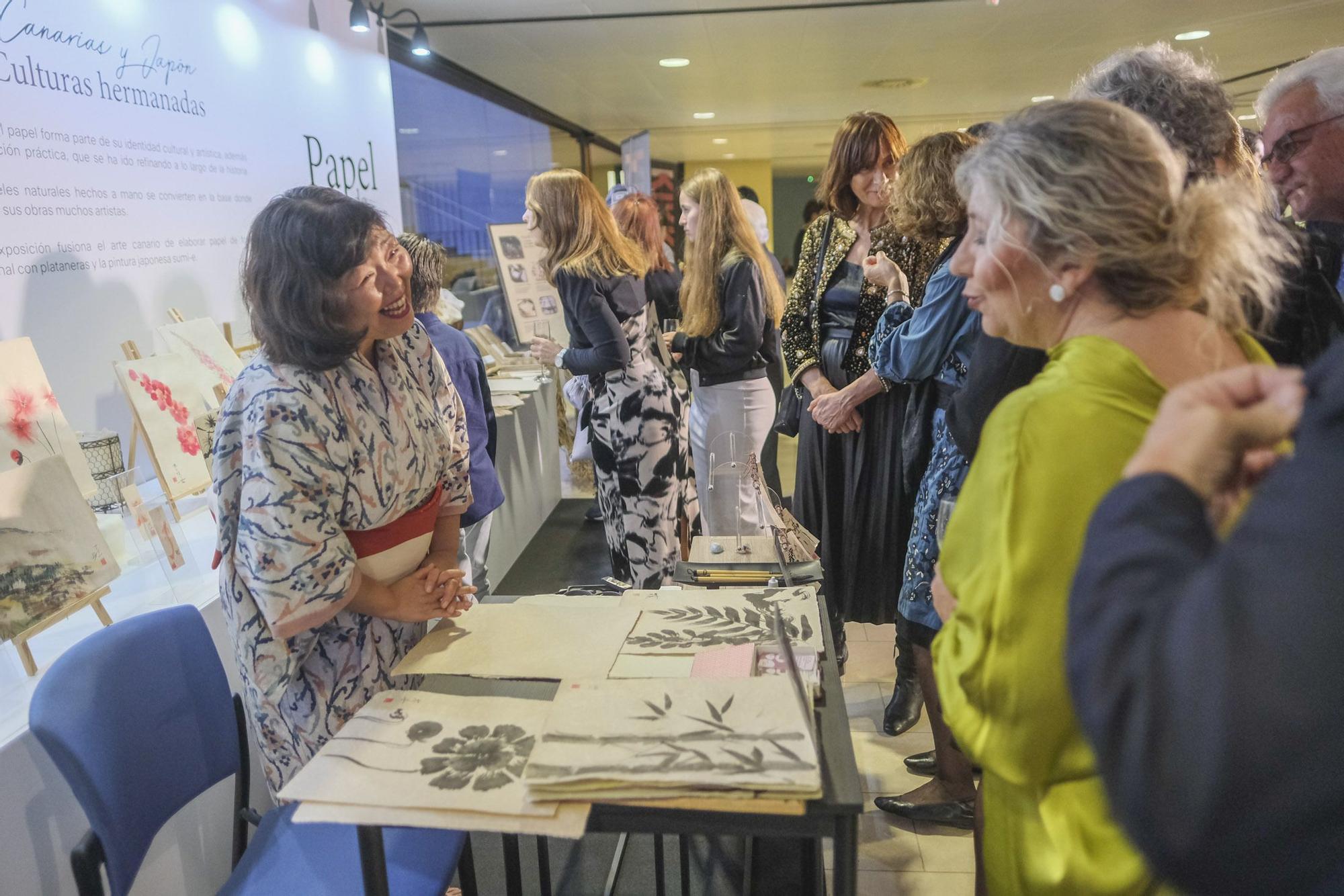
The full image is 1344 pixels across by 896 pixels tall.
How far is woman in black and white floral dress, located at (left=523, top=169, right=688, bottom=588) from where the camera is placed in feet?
9.65

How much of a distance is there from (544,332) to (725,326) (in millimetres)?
1674

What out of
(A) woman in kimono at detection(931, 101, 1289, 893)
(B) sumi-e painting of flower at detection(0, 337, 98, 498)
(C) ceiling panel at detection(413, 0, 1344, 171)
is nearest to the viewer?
(A) woman in kimono at detection(931, 101, 1289, 893)

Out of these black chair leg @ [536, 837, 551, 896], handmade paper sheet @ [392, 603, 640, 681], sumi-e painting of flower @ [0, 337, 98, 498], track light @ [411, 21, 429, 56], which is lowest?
black chair leg @ [536, 837, 551, 896]

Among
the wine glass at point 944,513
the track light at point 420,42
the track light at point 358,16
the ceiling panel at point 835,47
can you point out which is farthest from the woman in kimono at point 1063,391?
the track light at point 420,42

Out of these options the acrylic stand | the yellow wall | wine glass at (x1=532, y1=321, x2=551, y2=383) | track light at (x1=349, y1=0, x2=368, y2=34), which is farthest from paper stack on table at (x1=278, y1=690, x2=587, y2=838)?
the yellow wall

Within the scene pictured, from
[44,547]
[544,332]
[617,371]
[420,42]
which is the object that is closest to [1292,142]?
[617,371]

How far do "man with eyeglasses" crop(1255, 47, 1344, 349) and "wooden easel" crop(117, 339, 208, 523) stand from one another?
2.51 meters

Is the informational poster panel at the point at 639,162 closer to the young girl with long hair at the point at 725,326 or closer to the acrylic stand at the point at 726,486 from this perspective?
the young girl with long hair at the point at 725,326

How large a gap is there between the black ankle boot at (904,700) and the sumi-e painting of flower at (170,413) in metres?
2.04

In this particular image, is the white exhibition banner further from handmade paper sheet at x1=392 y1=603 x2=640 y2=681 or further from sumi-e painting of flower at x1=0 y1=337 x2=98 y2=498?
handmade paper sheet at x1=392 y1=603 x2=640 y2=681

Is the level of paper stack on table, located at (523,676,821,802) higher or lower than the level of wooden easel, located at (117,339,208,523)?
lower

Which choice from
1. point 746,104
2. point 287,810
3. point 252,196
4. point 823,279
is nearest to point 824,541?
point 823,279

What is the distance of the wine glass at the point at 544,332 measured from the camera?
15.0 ft

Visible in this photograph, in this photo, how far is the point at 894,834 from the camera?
2.19 meters
